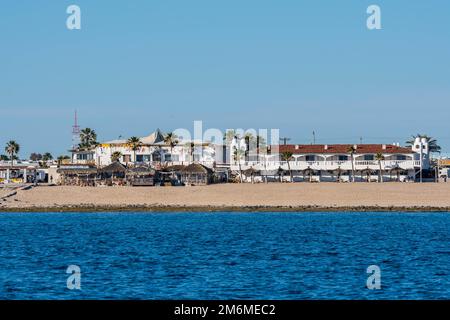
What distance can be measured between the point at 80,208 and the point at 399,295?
240ft

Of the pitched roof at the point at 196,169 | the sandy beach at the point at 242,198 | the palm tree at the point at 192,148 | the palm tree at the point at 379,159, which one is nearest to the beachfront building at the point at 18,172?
the palm tree at the point at 192,148

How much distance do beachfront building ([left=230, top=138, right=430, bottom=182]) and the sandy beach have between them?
671 inches

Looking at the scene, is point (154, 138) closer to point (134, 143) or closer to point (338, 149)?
point (134, 143)

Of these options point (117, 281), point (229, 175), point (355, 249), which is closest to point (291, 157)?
point (229, 175)

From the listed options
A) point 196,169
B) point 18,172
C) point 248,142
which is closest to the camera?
point 196,169

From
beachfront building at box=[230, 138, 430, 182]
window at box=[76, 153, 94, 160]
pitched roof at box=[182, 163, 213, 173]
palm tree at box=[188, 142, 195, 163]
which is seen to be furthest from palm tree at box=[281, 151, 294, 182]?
window at box=[76, 153, 94, 160]

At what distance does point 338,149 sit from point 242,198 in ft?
117

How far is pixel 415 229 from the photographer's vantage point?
76.5m

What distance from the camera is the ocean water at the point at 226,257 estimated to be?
1373 inches

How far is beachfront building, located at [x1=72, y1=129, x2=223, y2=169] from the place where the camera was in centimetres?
14012

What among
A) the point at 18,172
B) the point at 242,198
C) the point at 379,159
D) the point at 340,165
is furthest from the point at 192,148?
the point at 18,172

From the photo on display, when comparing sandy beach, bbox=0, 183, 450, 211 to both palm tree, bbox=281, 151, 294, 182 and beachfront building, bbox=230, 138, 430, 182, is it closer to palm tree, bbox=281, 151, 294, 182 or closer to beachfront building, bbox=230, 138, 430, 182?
beachfront building, bbox=230, 138, 430, 182

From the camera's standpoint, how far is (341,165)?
13400 centimetres

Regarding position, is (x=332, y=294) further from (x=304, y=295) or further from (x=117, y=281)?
(x=117, y=281)
